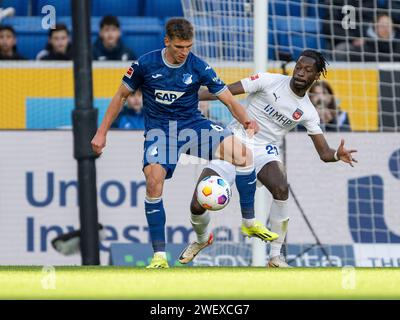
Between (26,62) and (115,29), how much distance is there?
1.00m

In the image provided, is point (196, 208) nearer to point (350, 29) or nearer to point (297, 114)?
point (297, 114)

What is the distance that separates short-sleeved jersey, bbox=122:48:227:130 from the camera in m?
9.77

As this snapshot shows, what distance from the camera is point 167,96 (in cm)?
983

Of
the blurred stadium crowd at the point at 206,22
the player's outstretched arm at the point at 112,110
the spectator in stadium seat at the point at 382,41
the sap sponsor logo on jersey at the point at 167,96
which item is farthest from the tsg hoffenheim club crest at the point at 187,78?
the spectator in stadium seat at the point at 382,41

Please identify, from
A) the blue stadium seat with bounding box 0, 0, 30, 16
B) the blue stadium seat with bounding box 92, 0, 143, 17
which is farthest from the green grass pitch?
the blue stadium seat with bounding box 92, 0, 143, 17

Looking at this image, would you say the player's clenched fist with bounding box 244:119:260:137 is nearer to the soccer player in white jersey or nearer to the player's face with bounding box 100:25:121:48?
the soccer player in white jersey

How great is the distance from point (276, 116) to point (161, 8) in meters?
4.84

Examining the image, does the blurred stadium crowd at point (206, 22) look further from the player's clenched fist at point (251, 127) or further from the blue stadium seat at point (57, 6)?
the player's clenched fist at point (251, 127)

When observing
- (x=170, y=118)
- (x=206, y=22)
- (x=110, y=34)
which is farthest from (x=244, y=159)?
(x=110, y=34)

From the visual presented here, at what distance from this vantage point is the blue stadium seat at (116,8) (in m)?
15.0

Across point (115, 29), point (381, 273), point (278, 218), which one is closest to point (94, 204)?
point (278, 218)

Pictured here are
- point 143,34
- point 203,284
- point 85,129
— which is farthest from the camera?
point 143,34

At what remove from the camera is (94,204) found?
460 inches

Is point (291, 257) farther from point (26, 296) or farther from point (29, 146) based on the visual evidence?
point (26, 296)
